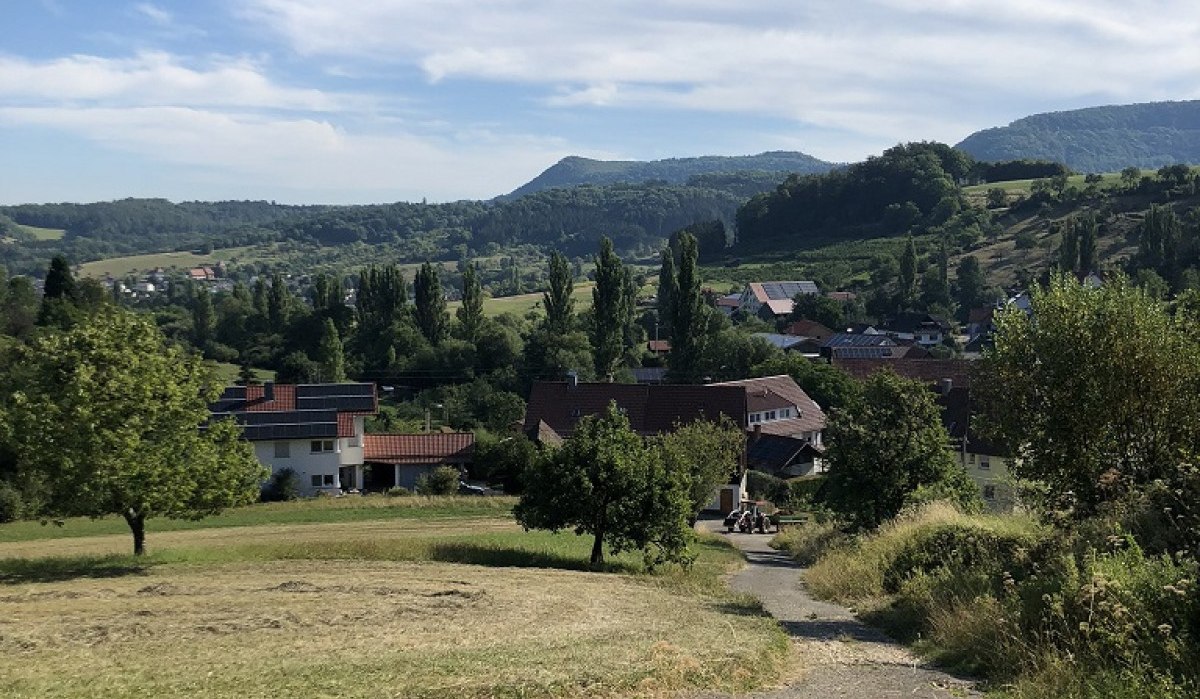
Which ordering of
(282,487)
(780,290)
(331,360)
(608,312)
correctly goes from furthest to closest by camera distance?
1. (780,290)
2. (331,360)
3. (608,312)
4. (282,487)

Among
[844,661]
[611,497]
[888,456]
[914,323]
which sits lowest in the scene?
[914,323]

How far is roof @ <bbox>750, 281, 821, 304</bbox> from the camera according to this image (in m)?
157

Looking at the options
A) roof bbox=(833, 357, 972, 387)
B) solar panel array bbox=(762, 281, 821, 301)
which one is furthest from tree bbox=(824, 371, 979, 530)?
solar panel array bbox=(762, 281, 821, 301)

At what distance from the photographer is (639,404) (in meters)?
73.4

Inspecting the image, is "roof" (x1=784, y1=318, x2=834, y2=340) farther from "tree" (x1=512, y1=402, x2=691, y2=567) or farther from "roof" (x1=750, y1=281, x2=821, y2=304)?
"tree" (x1=512, y1=402, x2=691, y2=567)

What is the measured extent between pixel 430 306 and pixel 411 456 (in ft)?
141

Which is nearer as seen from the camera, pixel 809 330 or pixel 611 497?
pixel 611 497

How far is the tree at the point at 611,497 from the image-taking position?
31.2 m

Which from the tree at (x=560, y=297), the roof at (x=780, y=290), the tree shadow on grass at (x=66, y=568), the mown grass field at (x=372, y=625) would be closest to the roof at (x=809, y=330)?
the roof at (x=780, y=290)

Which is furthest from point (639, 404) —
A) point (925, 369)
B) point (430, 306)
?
point (430, 306)

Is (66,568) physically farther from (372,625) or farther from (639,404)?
(639,404)

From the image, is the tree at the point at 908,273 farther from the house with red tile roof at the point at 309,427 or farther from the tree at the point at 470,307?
the house with red tile roof at the point at 309,427

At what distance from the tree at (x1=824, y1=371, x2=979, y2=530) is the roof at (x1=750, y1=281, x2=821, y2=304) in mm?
116801

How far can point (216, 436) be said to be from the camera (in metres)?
31.6
